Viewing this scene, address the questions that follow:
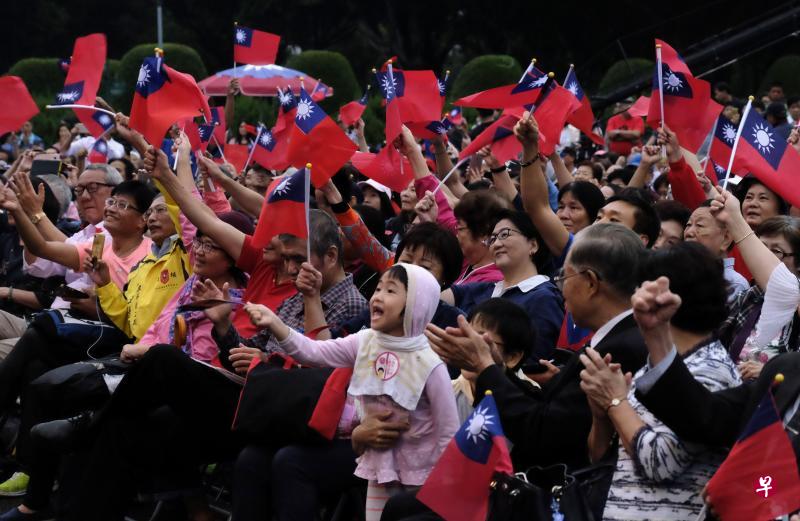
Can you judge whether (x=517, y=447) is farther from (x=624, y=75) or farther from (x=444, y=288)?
(x=624, y=75)

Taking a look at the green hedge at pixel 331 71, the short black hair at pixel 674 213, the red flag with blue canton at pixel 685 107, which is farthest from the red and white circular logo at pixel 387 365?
the green hedge at pixel 331 71

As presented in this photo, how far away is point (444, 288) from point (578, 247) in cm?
206

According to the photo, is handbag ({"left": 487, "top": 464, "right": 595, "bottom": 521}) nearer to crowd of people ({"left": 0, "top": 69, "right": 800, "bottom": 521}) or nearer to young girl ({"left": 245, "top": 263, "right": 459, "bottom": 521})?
crowd of people ({"left": 0, "top": 69, "right": 800, "bottom": 521})

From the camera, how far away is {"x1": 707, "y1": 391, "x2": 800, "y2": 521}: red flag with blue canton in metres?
3.77

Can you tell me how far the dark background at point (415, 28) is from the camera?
101ft

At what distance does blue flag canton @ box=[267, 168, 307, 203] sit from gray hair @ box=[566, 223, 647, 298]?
2062mm

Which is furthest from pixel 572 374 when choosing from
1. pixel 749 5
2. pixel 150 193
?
pixel 749 5

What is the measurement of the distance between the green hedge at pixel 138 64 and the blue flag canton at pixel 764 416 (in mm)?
23454

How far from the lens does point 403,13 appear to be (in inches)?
1654

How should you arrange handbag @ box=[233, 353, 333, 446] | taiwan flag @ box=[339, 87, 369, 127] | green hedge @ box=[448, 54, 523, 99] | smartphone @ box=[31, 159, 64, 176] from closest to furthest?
1. handbag @ box=[233, 353, 333, 446]
2. smartphone @ box=[31, 159, 64, 176]
3. taiwan flag @ box=[339, 87, 369, 127]
4. green hedge @ box=[448, 54, 523, 99]

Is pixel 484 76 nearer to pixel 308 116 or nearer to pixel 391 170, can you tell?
pixel 391 170

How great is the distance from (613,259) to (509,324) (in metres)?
0.61

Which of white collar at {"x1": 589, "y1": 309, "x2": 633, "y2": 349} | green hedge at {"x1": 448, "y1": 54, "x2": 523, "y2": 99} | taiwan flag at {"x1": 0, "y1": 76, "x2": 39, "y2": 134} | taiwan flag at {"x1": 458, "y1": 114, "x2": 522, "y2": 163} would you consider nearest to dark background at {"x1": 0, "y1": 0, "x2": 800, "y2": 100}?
green hedge at {"x1": 448, "y1": 54, "x2": 523, "y2": 99}

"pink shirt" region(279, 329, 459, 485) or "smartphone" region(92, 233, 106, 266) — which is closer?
Answer: "pink shirt" region(279, 329, 459, 485)
